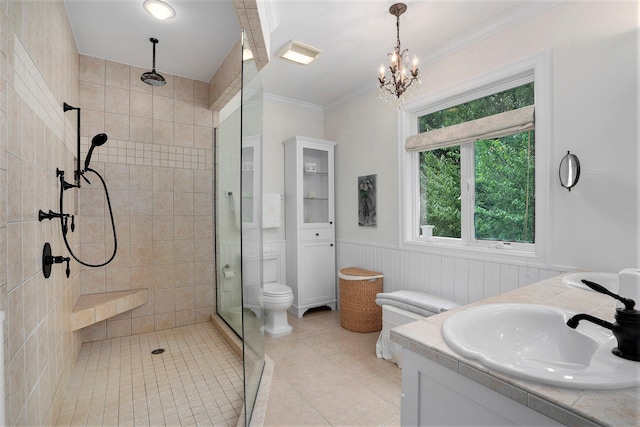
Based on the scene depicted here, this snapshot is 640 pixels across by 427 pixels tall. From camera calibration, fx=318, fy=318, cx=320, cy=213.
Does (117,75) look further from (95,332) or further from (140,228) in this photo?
(95,332)

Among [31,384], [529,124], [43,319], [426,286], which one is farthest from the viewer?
[426,286]

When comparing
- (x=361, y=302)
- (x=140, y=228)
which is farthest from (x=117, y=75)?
(x=361, y=302)

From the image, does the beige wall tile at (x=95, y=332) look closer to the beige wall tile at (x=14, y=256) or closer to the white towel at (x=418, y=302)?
the beige wall tile at (x=14, y=256)

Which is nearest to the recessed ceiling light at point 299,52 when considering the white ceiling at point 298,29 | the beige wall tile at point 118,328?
the white ceiling at point 298,29

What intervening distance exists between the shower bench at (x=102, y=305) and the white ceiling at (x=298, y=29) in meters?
2.09

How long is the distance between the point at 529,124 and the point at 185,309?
3371mm

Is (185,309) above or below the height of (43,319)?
below

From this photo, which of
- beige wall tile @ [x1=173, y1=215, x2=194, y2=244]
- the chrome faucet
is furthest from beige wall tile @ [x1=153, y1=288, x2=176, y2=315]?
the chrome faucet

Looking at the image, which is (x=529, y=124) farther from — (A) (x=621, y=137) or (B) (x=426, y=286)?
(B) (x=426, y=286)

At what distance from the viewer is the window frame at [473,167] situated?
81.2 inches

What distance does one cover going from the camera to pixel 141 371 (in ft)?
7.67

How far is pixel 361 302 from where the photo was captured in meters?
3.07

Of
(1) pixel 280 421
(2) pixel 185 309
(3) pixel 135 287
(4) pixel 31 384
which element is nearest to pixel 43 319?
(4) pixel 31 384

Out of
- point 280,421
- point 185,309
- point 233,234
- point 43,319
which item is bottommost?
point 280,421
